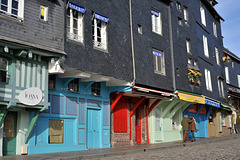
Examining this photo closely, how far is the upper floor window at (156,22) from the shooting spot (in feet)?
64.9

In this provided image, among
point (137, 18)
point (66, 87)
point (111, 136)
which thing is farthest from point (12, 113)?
point (137, 18)

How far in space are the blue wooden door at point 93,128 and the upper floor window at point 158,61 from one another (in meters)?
5.34

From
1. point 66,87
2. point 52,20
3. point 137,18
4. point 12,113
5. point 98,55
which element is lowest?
point 12,113

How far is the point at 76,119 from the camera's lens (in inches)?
553

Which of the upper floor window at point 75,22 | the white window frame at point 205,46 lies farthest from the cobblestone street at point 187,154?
Result: the white window frame at point 205,46

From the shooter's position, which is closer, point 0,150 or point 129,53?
point 0,150

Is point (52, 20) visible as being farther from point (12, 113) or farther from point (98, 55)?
point (12, 113)

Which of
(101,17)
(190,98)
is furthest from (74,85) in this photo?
(190,98)

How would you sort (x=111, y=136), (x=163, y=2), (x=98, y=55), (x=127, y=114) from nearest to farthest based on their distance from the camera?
(x=98, y=55) → (x=111, y=136) → (x=127, y=114) → (x=163, y=2)

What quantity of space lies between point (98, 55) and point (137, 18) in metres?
4.58

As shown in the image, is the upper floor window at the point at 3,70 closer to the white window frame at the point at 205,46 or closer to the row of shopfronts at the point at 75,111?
the row of shopfronts at the point at 75,111

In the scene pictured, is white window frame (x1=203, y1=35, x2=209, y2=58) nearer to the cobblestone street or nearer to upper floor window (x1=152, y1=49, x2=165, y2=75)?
upper floor window (x1=152, y1=49, x2=165, y2=75)

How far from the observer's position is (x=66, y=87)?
13.7 meters

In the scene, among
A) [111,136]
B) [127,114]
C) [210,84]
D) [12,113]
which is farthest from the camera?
[210,84]
